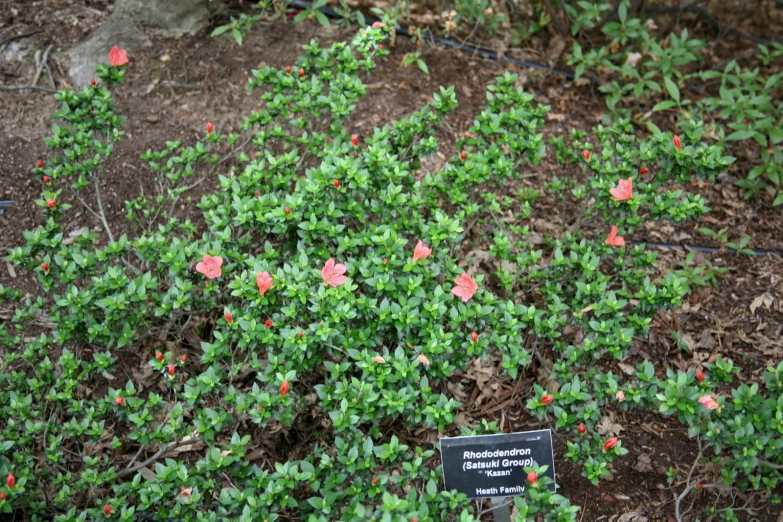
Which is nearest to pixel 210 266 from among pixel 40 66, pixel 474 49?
pixel 40 66

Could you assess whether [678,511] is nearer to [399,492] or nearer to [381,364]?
[399,492]

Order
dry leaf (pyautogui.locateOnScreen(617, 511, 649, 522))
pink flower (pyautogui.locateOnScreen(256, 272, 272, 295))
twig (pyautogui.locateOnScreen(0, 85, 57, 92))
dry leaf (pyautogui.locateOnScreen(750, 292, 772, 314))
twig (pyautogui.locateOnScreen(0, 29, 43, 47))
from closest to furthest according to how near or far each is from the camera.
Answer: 1. pink flower (pyautogui.locateOnScreen(256, 272, 272, 295))
2. dry leaf (pyautogui.locateOnScreen(617, 511, 649, 522))
3. dry leaf (pyautogui.locateOnScreen(750, 292, 772, 314))
4. twig (pyautogui.locateOnScreen(0, 85, 57, 92))
5. twig (pyautogui.locateOnScreen(0, 29, 43, 47))

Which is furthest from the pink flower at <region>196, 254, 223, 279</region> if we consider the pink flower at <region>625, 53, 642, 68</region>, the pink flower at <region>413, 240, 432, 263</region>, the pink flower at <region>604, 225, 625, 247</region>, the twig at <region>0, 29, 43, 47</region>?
the pink flower at <region>625, 53, 642, 68</region>

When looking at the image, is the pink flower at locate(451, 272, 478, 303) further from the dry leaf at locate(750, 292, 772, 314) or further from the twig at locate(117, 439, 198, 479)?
the dry leaf at locate(750, 292, 772, 314)

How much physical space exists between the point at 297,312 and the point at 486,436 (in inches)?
31.0

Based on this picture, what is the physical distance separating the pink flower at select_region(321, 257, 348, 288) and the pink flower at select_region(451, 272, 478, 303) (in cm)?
40

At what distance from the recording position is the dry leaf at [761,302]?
362cm

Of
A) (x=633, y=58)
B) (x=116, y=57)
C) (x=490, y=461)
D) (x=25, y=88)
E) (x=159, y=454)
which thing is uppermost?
(x=116, y=57)

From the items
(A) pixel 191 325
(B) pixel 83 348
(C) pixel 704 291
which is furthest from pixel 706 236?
(B) pixel 83 348

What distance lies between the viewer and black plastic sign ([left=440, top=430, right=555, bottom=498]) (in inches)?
91.7

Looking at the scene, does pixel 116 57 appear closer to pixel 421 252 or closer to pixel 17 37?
pixel 421 252

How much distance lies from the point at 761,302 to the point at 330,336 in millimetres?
2395

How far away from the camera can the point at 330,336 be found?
247 centimetres

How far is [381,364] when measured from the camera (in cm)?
249
